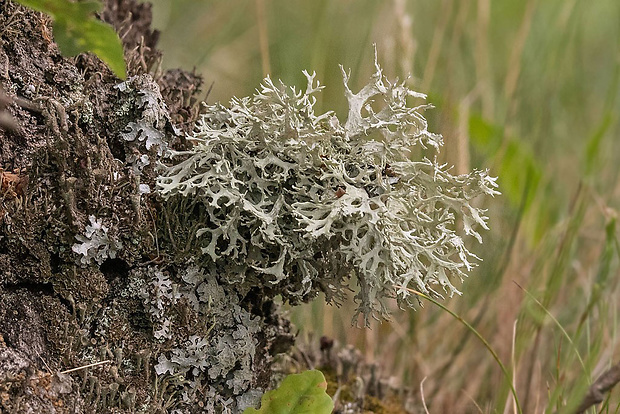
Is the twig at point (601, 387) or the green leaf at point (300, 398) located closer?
the twig at point (601, 387)

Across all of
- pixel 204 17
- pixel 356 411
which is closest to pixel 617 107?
pixel 204 17

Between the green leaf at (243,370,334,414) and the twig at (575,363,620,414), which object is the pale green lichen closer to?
the green leaf at (243,370,334,414)

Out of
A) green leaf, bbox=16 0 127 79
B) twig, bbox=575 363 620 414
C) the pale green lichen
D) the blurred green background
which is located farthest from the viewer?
the blurred green background

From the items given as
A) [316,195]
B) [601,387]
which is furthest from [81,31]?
[601,387]

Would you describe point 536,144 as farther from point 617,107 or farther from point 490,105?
point 617,107

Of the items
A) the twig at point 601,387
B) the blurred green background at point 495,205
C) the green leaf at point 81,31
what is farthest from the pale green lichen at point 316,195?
the blurred green background at point 495,205

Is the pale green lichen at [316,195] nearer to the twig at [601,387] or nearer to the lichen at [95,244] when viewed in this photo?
the lichen at [95,244]

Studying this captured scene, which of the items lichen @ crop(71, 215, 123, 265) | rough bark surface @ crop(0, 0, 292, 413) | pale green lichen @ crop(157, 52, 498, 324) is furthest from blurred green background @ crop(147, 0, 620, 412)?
lichen @ crop(71, 215, 123, 265)
